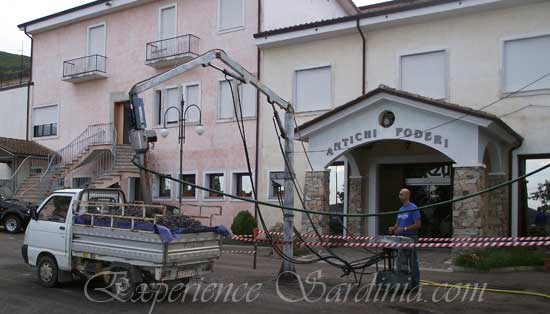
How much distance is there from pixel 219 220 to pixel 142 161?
13559 mm

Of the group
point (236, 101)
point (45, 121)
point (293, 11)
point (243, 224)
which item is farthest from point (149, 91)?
point (243, 224)

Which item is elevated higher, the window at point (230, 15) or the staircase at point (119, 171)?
the window at point (230, 15)

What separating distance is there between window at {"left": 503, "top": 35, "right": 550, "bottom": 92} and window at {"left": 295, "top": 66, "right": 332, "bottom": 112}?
5.91 meters

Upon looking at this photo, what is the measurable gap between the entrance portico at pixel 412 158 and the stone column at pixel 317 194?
3cm

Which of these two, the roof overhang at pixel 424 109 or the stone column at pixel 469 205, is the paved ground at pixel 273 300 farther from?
the roof overhang at pixel 424 109

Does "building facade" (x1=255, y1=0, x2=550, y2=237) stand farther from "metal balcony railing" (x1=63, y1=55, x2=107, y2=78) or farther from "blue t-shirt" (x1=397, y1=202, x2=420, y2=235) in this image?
"metal balcony railing" (x1=63, y1=55, x2=107, y2=78)

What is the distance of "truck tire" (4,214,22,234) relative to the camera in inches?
874

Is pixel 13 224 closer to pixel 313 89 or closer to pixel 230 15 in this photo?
pixel 230 15

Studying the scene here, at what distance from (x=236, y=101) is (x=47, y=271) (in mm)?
12627

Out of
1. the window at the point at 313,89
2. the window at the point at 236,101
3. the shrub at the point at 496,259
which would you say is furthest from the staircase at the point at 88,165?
the shrub at the point at 496,259

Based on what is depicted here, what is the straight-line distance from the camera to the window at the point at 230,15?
23.1 m

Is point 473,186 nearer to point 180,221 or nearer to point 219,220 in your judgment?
point 180,221

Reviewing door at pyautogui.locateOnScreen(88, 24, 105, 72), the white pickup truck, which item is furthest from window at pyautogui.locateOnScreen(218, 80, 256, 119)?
the white pickup truck

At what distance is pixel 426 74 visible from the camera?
18.4 meters
